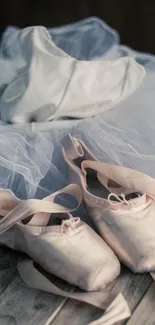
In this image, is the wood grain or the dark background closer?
the wood grain

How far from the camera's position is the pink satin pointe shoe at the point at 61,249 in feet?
2.63

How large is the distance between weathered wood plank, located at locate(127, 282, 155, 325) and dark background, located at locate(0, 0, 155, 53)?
1144 millimetres

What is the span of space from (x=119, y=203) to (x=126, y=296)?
14cm

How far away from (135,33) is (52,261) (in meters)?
1.14

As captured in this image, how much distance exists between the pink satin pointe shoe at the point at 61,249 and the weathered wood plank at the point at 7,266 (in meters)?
0.02

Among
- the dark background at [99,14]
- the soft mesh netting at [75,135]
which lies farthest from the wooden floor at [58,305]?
the dark background at [99,14]

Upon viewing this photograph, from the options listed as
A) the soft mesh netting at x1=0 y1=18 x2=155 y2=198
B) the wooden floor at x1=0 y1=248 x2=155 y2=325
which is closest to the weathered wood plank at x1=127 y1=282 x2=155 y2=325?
the wooden floor at x1=0 y1=248 x2=155 y2=325

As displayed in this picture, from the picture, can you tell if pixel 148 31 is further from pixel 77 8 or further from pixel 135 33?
pixel 77 8

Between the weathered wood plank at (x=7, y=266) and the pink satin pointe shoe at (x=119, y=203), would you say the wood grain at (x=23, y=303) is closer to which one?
the weathered wood plank at (x=7, y=266)

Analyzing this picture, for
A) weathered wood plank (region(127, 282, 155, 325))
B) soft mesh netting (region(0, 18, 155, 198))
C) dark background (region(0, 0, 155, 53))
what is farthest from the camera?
dark background (region(0, 0, 155, 53))

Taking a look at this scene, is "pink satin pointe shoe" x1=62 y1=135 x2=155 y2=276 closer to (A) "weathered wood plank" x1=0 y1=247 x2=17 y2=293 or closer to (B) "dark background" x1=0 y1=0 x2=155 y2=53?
(A) "weathered wood plank" x1=0 y1=247 x2=17 y2=293

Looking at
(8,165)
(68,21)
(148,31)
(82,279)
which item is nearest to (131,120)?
(8,165)

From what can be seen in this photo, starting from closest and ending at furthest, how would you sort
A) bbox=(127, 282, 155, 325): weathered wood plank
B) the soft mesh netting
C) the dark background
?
bbox=(127, 282, 155, 325): weathered wood plank → the soft mesh netting → the dark background

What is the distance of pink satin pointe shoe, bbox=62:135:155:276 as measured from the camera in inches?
33.0
